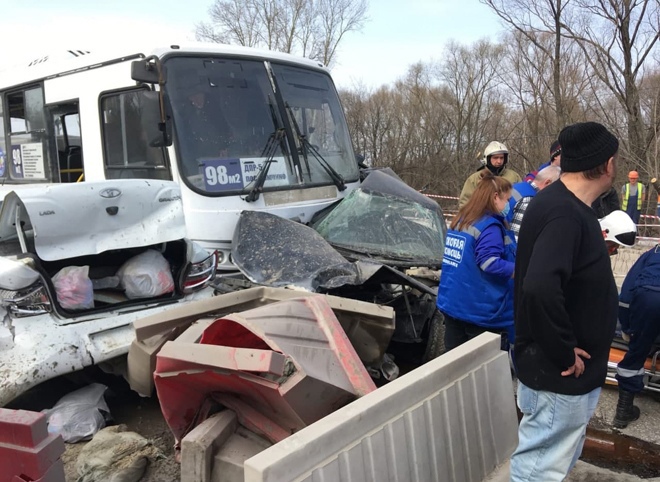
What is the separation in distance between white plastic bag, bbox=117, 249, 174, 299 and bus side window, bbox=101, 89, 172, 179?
95cm

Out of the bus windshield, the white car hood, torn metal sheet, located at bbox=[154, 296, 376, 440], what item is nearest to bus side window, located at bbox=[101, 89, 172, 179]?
the bus windshield

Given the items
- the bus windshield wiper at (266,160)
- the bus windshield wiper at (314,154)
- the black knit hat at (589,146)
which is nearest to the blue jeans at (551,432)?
the black knit hat at (589,146)

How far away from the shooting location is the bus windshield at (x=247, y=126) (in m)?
4.46

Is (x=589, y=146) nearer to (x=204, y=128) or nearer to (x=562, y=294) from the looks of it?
(x=562, y=294)

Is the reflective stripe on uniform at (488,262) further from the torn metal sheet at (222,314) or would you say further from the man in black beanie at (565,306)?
the man in black beanie at (565,306)

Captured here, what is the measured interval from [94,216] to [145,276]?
538mm

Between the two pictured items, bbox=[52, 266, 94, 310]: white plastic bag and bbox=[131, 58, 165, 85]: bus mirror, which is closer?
bbox=[52, 266, 94, 310]: white plastic bag

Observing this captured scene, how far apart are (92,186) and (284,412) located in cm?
209

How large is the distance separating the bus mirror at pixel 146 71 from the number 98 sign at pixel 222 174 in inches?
29.7

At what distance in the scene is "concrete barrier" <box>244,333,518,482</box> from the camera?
64.9 inches

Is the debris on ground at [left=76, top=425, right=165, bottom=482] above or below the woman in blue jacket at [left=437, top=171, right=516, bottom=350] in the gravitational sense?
below

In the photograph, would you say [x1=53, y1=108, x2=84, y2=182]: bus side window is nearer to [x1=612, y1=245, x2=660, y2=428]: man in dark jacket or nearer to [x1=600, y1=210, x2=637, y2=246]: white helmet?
[x1=600, y1=210, x2=637, y2=246]: white helmet

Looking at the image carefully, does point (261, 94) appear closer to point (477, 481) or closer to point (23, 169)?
point (23, 169)

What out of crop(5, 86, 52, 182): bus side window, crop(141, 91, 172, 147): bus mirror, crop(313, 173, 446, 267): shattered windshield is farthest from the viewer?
crop(5, 86, 52, 182): bus side window
